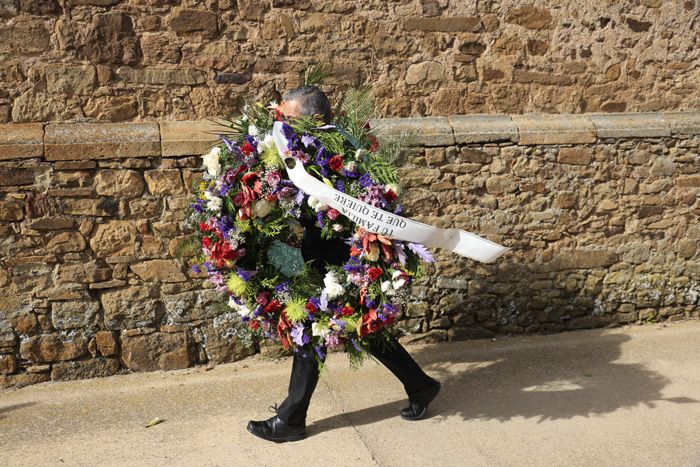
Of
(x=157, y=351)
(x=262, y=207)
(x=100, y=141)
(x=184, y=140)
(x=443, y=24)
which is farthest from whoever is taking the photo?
(x=443, y=24)

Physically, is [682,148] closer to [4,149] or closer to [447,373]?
[447,373]

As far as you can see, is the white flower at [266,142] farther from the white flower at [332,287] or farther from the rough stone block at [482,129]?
the rough stone block at [482,129]

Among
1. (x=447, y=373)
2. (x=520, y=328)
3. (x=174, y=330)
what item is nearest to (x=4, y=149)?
A: (x=174, y=330)

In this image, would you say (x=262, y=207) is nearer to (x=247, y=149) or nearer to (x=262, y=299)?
(x=247, y=149)

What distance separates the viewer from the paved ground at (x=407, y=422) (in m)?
4.01

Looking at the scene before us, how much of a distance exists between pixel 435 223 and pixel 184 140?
184 centimetres

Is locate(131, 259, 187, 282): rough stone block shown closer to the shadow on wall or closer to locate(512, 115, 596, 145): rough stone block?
the shadow on wall

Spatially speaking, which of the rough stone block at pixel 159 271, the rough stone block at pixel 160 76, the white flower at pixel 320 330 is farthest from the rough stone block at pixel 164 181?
the white flower at pixel 320 330

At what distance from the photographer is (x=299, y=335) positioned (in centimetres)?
386

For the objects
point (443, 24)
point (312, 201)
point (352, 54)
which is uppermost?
point (443, 24)

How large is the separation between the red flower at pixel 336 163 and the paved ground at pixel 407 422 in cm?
145

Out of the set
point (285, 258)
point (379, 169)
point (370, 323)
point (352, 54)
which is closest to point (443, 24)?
point (352, 54)

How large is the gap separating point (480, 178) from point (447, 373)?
4.65 feet

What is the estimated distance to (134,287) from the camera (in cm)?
506
